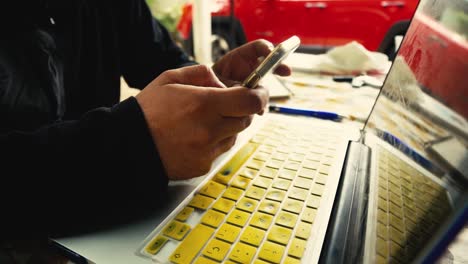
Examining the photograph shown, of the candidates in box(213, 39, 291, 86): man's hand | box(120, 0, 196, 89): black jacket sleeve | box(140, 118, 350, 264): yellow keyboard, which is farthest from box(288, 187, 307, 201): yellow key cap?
box(120, 0, 196, 89): black jacket sleeve

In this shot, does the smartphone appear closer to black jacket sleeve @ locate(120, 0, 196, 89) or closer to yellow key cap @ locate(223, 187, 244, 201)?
yellow key cap @ locate(223, 187, 244, 201)

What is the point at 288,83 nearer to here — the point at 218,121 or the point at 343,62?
the point at 343,62

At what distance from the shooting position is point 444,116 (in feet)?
0.76

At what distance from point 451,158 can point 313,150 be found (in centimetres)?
31

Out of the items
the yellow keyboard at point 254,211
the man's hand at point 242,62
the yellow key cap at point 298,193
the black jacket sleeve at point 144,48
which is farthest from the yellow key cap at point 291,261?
the black jacket sleeve at point 144,48

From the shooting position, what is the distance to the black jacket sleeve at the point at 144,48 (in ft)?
2.69

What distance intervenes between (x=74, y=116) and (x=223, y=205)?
0.49 metres

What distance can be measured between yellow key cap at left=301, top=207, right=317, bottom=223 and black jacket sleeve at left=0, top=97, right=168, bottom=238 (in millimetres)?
185

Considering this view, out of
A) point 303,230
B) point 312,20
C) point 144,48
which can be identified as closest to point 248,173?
point 303,230

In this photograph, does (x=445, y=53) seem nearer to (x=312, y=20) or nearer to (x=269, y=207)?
(x=269, y=207)

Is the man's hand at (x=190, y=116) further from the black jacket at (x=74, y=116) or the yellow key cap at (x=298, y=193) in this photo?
the yellow key cap at (x=298, y=193)

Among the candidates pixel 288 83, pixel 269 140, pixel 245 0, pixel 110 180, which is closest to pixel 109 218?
pixel 110 180

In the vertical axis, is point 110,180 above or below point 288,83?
above

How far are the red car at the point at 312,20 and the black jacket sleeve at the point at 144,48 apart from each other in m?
1.46
